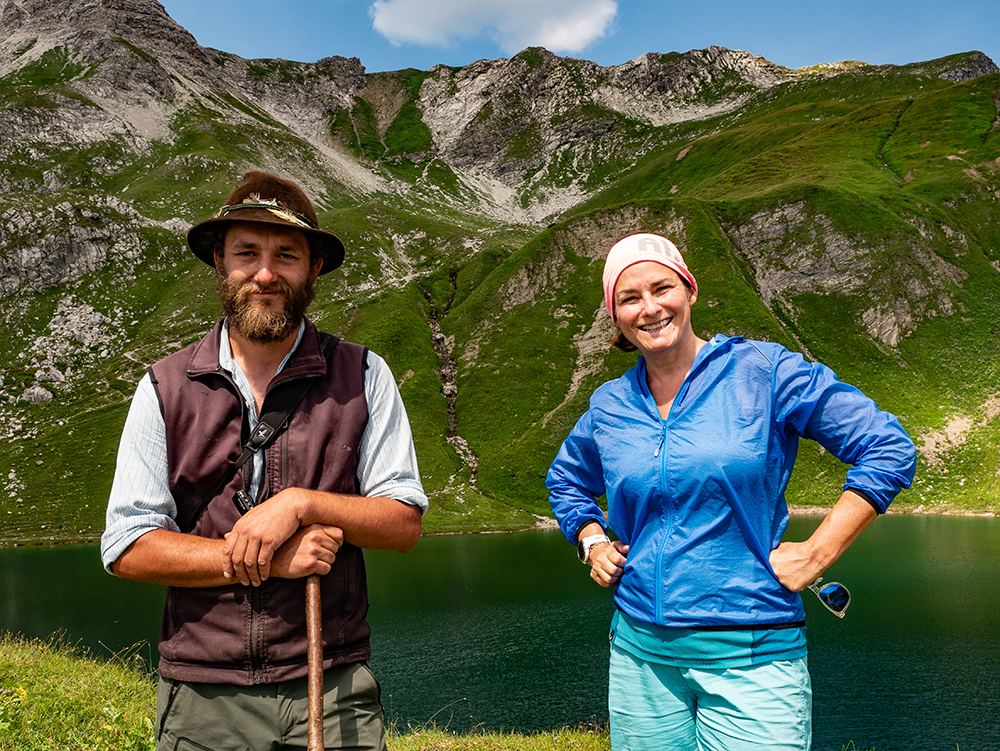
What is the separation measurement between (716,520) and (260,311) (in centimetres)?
302

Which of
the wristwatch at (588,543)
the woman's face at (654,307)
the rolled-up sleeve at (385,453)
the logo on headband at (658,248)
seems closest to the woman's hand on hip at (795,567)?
the wristwatch at (588,543)

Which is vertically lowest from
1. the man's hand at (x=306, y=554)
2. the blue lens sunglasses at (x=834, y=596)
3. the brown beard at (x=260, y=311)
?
the blue lens sunglasses at (x=834, y=596)

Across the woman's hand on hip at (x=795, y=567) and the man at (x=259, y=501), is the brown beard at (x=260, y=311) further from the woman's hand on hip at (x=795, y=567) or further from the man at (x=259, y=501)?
the woman's hand on hip at (x=795, y=567)

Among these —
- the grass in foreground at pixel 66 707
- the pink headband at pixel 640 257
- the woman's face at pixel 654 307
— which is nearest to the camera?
the woman's face at pixel 654 307

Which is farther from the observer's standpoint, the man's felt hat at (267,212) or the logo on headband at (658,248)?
the logo on headband at (658,248)

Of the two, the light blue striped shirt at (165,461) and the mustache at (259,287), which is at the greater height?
the mustache at (259,287)

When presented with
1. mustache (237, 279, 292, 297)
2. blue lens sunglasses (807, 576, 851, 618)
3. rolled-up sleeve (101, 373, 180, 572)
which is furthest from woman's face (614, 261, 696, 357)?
rolled-up sleeve (101, 373, 180, 572)

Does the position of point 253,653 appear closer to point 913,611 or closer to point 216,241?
point 216,241

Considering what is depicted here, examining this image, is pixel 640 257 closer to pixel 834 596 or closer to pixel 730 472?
pixel 730 472

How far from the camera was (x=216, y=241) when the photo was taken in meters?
3.75

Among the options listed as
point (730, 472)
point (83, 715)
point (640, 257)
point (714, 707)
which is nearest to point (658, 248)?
point (640, 257)

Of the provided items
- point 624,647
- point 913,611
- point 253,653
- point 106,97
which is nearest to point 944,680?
point 913,611

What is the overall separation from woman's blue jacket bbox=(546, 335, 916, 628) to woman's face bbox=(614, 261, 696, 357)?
25cm

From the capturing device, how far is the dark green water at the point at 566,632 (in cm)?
2539
